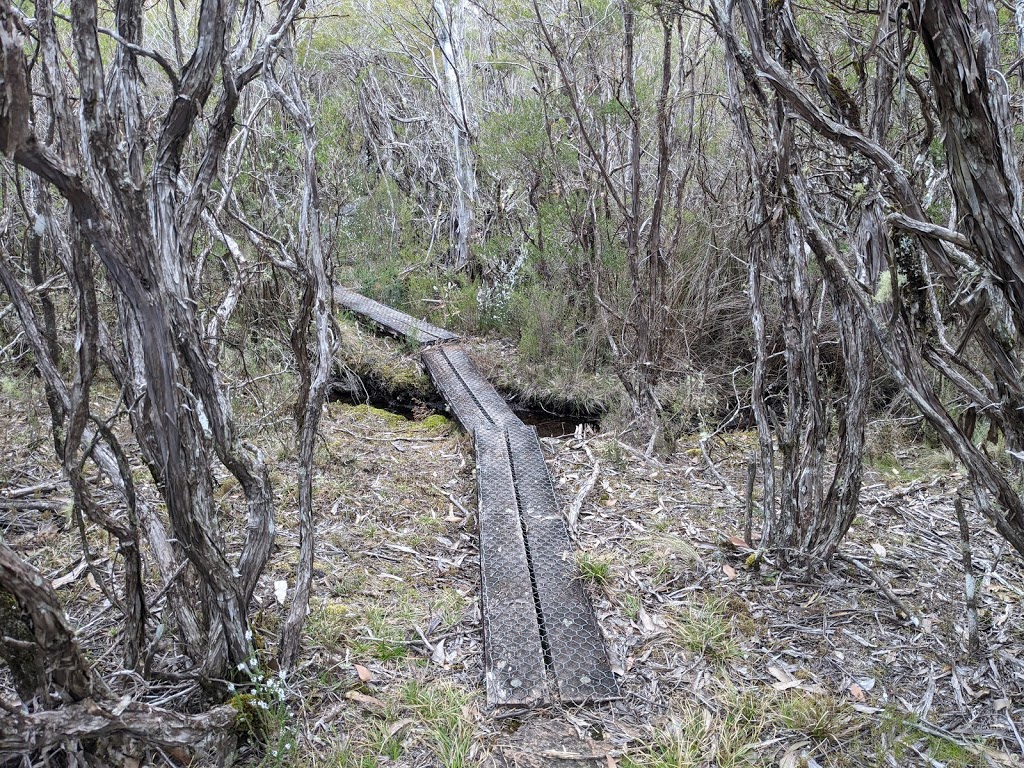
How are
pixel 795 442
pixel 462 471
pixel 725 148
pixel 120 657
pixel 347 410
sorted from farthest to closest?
pixel 725 148
pixel 347 410
pixel 462 471
pixel 795 442
pixel 120 657

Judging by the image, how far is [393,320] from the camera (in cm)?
839

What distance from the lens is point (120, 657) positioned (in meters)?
2.44

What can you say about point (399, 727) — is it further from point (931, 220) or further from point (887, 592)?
point (931, 220)

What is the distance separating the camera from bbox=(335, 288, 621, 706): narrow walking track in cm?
254

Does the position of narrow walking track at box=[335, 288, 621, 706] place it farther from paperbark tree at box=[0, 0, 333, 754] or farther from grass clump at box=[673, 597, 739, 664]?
paperbark tree at box=[0, 0, 333, 754]

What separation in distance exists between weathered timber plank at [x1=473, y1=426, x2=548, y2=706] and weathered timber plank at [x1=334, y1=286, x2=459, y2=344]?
149 inches

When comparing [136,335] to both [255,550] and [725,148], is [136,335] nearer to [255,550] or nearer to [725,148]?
[255,550]

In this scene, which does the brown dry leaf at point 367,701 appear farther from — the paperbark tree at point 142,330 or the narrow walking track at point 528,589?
the narrow walking track at point 528,589

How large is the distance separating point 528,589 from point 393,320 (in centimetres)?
576

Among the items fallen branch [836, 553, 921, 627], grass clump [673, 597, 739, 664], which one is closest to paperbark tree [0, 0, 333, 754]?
grass clump [673, 597, 739, 664]

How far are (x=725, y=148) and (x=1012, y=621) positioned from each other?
5.21 meters

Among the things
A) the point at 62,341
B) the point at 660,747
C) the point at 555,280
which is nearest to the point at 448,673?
the point at 660,747

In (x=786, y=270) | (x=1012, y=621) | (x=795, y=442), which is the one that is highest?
(x=786, y=270)

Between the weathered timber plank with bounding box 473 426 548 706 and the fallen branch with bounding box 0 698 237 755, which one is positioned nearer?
the fallen branch with bounding box 0 698 237 755
